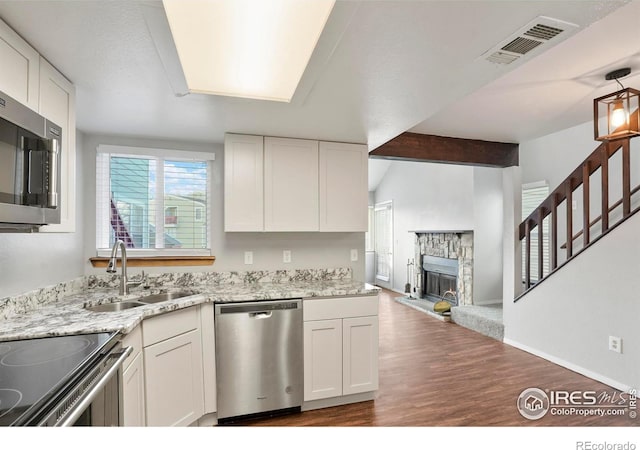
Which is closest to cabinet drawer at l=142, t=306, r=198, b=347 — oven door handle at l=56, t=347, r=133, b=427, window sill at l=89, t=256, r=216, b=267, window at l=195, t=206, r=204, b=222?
oven door handle at l=56, t=347, r=133, b=427

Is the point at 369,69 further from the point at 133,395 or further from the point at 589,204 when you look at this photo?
the point at 589,204

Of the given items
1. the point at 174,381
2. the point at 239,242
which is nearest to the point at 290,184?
the point at 239,242

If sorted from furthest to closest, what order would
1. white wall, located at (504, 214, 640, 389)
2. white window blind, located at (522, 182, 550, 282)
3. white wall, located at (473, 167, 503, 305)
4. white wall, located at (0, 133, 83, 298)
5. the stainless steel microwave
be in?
white wall, located at (473, 167, 503, 305) → white window blind, located at (522, 182, 550, 282) → white wall, located at (504, 214, 640, 389) → white wall, located at (0, 133, 83, 298) → the stainless steel microwave

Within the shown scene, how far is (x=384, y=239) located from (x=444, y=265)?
8.38 feet

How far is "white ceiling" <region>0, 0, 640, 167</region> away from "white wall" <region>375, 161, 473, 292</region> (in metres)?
2.55

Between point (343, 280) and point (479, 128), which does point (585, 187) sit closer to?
point (479, 128)

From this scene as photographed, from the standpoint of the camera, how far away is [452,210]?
586 cm

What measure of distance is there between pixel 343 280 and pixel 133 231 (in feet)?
6.23

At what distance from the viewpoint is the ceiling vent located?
130 cm

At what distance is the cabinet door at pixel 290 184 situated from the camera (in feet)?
9.19

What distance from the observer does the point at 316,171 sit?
291 centimetres

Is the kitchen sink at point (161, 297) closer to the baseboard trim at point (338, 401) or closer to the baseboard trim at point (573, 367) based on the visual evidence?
the baseboard trim at point (338, 401)

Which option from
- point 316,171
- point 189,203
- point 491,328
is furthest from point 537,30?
point 491,328

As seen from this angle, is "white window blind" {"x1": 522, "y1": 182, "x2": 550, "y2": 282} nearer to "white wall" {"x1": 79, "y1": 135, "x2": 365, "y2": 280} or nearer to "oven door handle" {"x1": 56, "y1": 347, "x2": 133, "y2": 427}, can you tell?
"white wall" {"x1": 79, "y1": 135, "x2": 365, "y2": 280}
